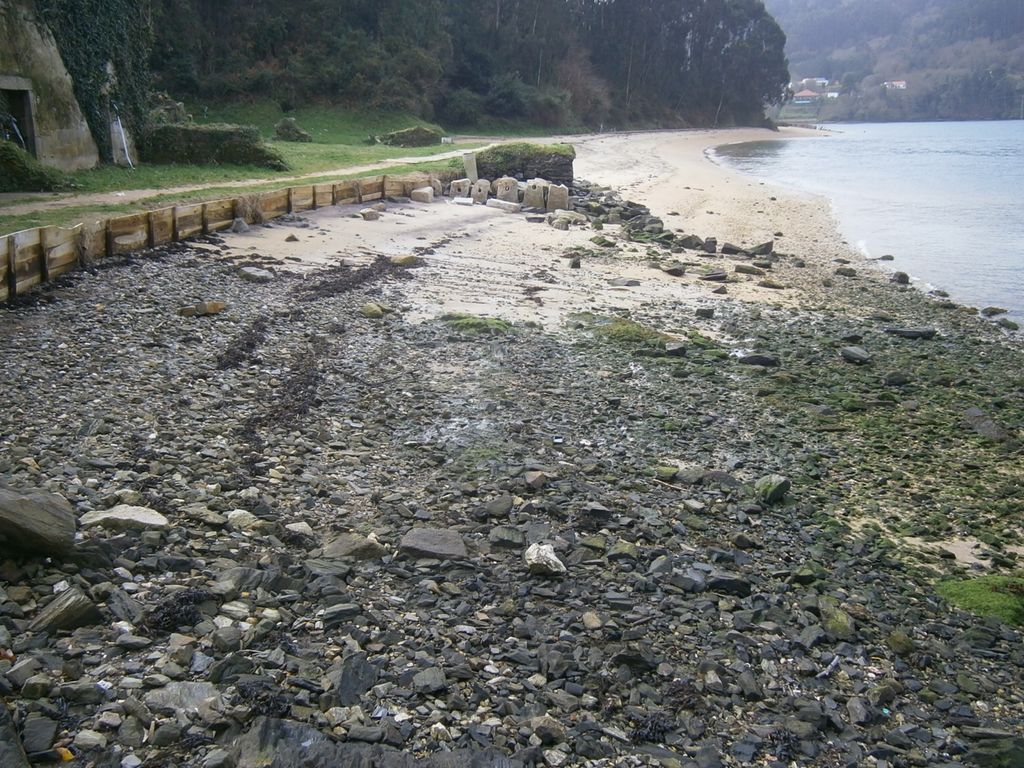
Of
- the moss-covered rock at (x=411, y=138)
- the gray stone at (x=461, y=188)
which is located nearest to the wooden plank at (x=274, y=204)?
the gray stone at (x=461, y=188)

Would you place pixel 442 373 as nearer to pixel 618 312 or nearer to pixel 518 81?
pixel 618 312

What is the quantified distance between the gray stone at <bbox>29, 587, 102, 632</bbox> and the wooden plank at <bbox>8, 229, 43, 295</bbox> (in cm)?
643

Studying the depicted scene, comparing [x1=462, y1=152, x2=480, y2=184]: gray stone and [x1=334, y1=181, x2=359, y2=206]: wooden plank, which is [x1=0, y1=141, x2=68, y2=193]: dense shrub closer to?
[x1=334, y1=181, x2=359, y2=206]: wooden plank

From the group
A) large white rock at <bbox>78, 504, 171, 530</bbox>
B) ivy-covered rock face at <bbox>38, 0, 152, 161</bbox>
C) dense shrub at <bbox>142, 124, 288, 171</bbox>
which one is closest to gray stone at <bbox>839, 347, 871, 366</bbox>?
large white rock at <bbox>78, 504, 171, 530</bbox>

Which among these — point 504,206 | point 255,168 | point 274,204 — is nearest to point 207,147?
point 255,168

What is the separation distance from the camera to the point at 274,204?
53.6 feet

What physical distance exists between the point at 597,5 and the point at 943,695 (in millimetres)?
84163

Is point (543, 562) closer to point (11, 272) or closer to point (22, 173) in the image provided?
point (11, 272)

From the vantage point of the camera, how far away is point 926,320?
13359 mm

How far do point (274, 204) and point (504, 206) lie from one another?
280 inches

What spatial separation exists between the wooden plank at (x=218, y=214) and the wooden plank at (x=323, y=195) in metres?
3.18

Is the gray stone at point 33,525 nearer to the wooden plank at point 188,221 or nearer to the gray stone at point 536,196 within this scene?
the wooden plank at point 188,221

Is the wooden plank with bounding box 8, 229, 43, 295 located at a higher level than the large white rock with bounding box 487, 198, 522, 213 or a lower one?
higher

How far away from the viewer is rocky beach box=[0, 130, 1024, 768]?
4.07 metres
